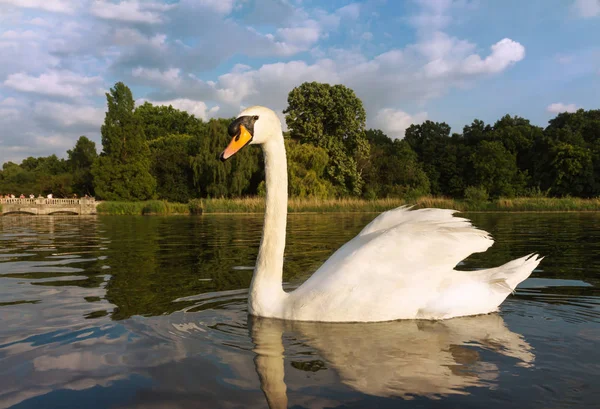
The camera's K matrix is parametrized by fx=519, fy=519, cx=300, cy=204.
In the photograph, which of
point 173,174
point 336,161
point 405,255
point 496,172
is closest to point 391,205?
point 336,161

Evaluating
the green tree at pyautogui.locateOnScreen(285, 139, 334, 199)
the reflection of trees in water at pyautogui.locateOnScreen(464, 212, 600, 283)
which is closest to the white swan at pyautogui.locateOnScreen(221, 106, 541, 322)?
the reflection of trees in water at pyautogui.locateOnScreen(464, 212, 600, 283)

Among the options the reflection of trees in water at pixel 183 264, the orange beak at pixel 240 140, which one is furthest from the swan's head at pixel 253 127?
the reflection of trees in water at pixel 183 264

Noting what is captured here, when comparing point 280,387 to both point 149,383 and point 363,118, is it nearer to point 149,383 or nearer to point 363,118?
point 149,383

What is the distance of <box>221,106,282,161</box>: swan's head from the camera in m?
3.83

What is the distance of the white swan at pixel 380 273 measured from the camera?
3766 mm

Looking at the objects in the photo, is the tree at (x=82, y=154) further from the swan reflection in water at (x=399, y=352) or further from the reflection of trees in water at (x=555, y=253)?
the swan reflection in water at (x=399, y=352)

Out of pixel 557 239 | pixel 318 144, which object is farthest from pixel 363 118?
pixel 557 239

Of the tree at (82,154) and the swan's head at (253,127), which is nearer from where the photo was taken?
the swan's head at (253,127)

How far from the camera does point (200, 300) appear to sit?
494cm

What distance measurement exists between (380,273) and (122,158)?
56349 millimetres

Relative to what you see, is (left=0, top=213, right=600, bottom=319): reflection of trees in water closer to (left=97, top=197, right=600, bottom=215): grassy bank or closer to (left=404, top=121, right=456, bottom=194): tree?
(left=97, top=197, right=600, bottom=215): grassy bank

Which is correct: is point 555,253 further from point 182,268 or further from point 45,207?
point 45,207

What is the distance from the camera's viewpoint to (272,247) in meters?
4.22

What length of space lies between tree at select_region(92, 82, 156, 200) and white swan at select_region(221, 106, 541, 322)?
172 ft
